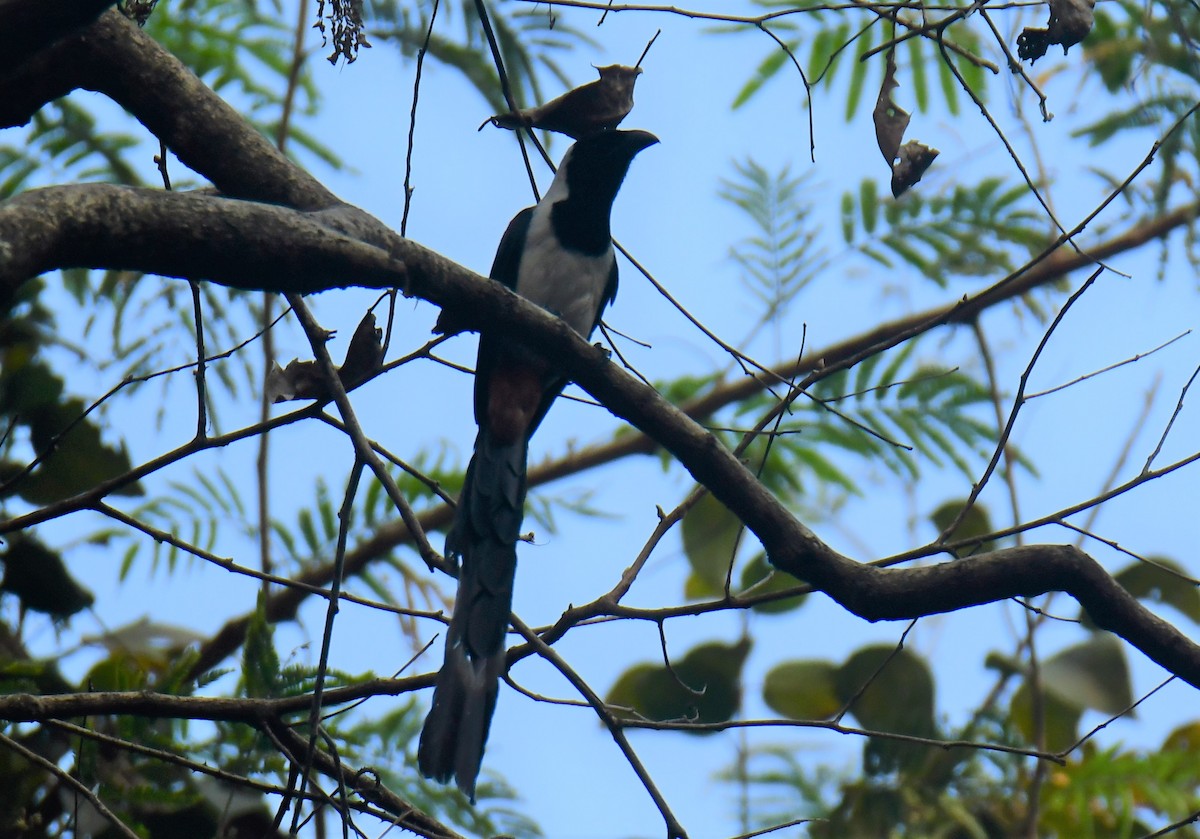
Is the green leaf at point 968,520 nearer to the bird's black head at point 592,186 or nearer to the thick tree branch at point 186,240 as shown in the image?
the bird's black head at point 592,186

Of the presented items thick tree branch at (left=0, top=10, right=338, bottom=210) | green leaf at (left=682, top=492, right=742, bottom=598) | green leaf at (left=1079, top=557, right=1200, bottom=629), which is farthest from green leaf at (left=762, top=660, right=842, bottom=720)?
thick tree branch at (left=0, top=10, right=338, bottom=210)

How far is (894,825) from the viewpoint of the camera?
384cm

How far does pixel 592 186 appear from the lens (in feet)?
12.3

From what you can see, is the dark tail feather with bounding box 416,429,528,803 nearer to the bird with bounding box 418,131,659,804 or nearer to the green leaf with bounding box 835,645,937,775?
Answer: the bird with bounding box 418,131,659,804

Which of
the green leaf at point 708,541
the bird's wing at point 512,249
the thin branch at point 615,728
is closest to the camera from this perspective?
the thin branch at point 615,728

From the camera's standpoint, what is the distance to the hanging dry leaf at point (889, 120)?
205 cm

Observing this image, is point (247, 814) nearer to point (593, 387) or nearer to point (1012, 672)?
point (593, 387)

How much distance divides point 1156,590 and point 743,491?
2.07 metres

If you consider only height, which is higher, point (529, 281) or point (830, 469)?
point (529, 281)

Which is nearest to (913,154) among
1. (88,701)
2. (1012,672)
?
(88,701)

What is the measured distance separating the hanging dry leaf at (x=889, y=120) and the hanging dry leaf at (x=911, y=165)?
2cm

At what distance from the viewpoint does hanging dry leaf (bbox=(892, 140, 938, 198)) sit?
2.04m

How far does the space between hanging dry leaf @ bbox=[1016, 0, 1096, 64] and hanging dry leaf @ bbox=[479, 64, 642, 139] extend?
2.26 ft

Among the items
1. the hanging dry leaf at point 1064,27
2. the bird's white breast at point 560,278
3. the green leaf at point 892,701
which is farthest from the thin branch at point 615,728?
the green leaf at point 892,701
